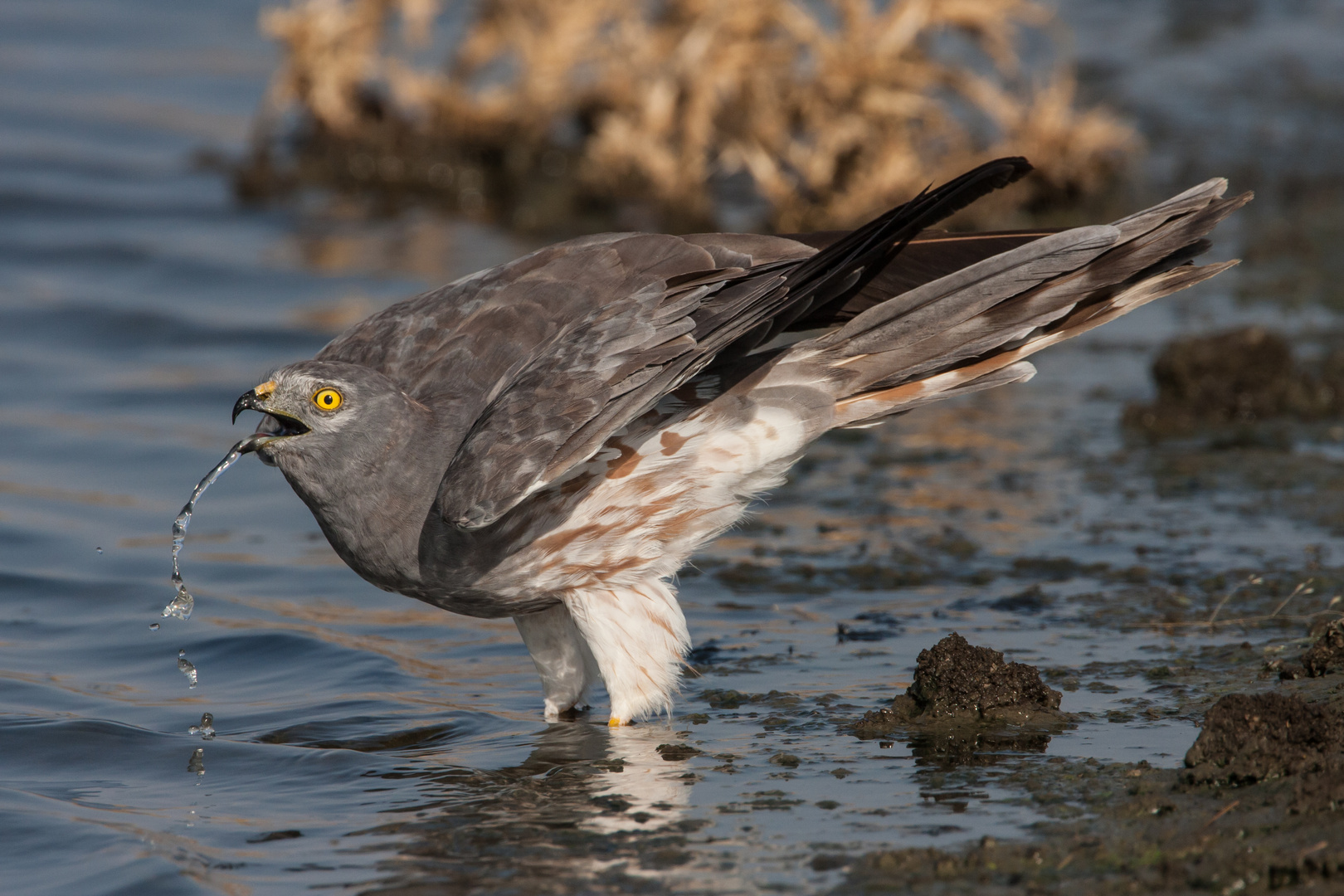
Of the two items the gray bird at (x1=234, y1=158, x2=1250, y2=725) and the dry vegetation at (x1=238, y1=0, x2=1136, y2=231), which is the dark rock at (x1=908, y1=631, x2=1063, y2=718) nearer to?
the gray bird at (x1=234, y1=158, x2=1250, y2=725)

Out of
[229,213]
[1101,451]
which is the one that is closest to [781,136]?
[1101,451]

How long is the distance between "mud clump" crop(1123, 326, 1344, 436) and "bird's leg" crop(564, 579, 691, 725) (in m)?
3.62

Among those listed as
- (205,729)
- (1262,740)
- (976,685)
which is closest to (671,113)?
(205,729)

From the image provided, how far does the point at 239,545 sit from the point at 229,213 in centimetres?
613

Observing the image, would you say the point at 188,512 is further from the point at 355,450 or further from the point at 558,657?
Answer: the point at 558,657

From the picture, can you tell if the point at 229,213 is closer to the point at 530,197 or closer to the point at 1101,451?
the point at 530,197

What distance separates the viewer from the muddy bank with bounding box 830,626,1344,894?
3287mm

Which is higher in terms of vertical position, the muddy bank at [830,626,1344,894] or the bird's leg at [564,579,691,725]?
the bird's leg at [564,579,691,725]

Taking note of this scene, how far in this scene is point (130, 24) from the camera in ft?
59.6

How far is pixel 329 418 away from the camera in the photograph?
14.8ft

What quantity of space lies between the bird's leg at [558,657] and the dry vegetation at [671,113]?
5.62 meters

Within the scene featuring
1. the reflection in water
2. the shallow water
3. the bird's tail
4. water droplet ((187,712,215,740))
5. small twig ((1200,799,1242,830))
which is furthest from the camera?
water droplet ((187,712,215,740))

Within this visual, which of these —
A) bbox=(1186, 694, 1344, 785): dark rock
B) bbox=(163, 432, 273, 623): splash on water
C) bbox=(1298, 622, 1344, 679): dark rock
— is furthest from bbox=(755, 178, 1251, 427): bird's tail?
bbox=(163, 432, 273, 623): splash on water

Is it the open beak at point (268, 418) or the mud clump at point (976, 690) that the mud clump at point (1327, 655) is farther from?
the open beak at point (268, 418)
